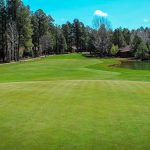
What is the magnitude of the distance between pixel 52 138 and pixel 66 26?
564ft

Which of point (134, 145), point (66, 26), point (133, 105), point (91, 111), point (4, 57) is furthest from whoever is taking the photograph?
point (66, 26)

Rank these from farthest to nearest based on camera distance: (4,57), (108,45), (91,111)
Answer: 1. (108,45)
2. (4,57)
3. (91,111)

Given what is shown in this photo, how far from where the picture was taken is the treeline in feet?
311

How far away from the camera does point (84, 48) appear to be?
185000 millimetres

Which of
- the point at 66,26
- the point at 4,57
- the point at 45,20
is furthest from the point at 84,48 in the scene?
the point at 4,57

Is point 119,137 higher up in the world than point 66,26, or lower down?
lower down

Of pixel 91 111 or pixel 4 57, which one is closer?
pixel 91 111

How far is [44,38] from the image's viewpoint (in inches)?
5226

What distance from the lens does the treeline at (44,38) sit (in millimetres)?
94875

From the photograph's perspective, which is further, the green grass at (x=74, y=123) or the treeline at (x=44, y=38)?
the treeline at (x=44, y=38)

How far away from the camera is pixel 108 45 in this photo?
15575 cm

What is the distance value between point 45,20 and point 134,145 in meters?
127

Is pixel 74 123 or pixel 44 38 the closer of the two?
pixel 74 123

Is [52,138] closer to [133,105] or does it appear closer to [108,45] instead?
[133,105]
